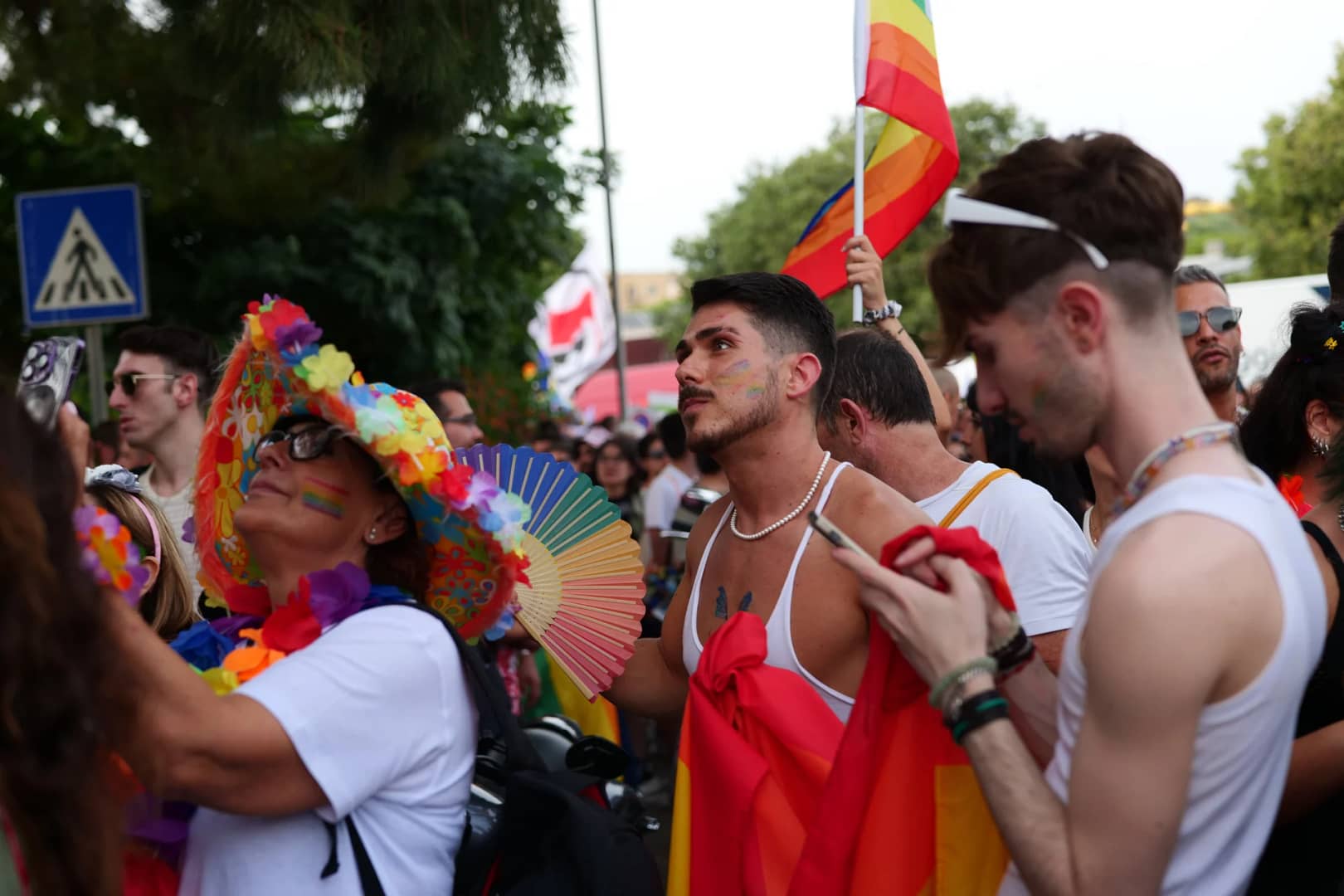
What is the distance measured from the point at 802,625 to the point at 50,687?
5.04 feet

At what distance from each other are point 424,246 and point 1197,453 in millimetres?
9277

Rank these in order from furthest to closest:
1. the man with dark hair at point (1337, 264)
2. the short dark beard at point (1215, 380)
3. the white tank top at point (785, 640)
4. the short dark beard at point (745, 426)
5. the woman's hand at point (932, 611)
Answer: the short dark beard at point (1215, 380)
the man with dark hair at point (1337, 264)
the short dark beard at point (745, 426)
the white tank top at point (785, 640)
the woman's hand at point (932, 611)

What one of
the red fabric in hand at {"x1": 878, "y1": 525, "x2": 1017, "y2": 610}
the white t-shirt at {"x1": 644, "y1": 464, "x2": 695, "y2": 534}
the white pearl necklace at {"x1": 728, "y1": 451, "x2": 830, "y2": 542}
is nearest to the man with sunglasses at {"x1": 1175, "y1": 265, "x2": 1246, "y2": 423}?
the white pearl necklace at {"x1": 728, "y1": 451, "x2": 830, "y2": 542}

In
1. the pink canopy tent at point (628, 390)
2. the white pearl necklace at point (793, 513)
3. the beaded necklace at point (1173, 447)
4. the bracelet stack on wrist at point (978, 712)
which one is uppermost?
the beaded necklace at point (1173, 447)

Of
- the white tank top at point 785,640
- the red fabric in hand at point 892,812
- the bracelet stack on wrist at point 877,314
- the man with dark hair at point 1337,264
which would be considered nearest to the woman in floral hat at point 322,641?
the white tank top at point 785,640

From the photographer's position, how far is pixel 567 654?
3029 millimetres

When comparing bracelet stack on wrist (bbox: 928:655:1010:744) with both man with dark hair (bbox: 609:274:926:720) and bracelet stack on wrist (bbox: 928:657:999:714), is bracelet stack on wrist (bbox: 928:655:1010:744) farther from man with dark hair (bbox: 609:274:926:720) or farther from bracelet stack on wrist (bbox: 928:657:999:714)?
man with dark hair (bbox: 609:274:926:720)

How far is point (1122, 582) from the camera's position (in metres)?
1.76

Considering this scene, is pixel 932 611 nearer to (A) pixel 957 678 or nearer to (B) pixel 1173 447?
(A) pixel 957 678

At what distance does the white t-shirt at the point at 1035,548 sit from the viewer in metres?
3.42

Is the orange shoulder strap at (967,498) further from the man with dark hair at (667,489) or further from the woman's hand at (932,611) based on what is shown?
the man with dark hair at (667,489)

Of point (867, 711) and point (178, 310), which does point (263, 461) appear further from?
point (178, 310)

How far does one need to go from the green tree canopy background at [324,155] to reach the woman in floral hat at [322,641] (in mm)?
891

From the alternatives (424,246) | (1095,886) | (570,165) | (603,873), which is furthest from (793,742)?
(570,165)
